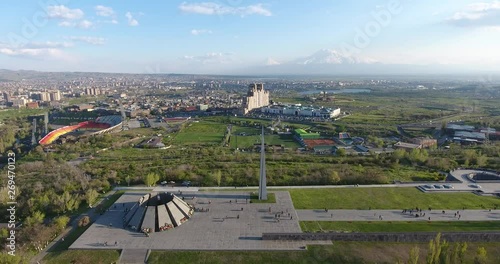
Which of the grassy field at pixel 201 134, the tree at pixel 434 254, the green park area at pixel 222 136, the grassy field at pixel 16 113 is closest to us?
the tree at pixel 434 254

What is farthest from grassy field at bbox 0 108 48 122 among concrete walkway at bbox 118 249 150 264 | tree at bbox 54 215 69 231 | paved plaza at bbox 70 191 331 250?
concrete walkway at bbox 118 249 150 264

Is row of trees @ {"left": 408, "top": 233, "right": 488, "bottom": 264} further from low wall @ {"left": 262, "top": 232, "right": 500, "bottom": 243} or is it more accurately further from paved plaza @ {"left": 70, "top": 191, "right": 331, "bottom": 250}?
paved plaza @ {"left": 70, "top": 191, "right": 331, "bottom": 250}

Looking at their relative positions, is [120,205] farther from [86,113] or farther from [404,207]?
[86,113]

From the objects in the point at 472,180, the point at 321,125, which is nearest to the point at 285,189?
the point at 472,180

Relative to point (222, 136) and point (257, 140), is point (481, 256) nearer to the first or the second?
→ point (257, 140)

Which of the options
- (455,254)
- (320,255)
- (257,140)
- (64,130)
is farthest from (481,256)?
(64,130)

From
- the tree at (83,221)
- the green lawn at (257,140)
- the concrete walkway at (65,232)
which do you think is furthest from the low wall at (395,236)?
the green lawn at (257,140)

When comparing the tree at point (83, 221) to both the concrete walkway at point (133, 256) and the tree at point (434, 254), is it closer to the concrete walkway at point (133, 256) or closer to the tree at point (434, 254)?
the concrete walkway at point (133, 256)
